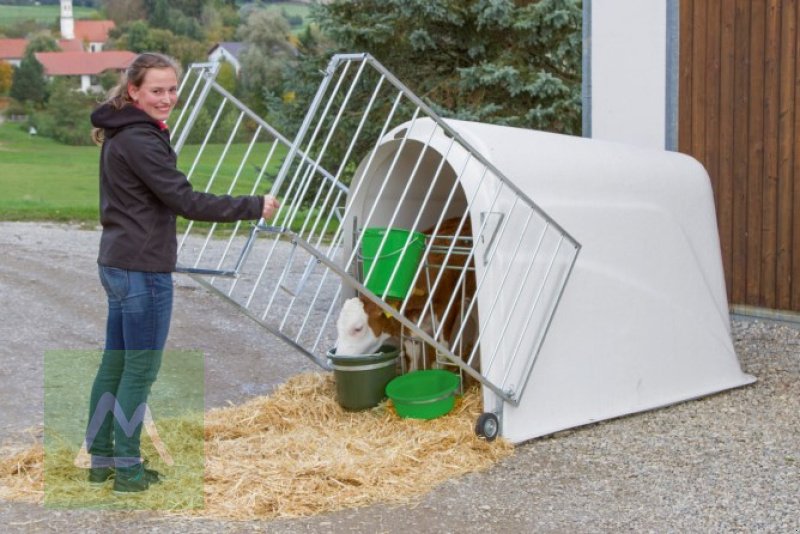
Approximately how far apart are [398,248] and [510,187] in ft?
1.89

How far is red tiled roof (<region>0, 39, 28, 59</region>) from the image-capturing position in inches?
702

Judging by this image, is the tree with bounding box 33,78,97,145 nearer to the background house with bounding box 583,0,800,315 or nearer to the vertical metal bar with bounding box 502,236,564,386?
the background house with bounding box 583,0,800,315

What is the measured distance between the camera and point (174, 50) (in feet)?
57.3

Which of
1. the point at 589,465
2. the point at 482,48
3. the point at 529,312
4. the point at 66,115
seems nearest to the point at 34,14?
the point at 66,115

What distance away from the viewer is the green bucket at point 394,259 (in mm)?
5004

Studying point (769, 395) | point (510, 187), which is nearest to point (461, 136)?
point (510, 187)

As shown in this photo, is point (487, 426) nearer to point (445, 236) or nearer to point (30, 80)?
point (445, 236)

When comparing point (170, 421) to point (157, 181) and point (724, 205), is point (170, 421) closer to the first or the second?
point (157, 181)

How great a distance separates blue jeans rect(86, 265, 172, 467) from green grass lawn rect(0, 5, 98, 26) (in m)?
16.4

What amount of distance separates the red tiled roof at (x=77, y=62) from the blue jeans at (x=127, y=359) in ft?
43.3

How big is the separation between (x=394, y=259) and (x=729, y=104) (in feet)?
13.3

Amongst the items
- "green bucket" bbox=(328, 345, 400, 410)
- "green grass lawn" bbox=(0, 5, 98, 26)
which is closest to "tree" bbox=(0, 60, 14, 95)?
"green grass lawn" bbox=(0, 5, 98, 26)

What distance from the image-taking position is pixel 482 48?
11.3m

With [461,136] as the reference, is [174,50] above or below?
below
